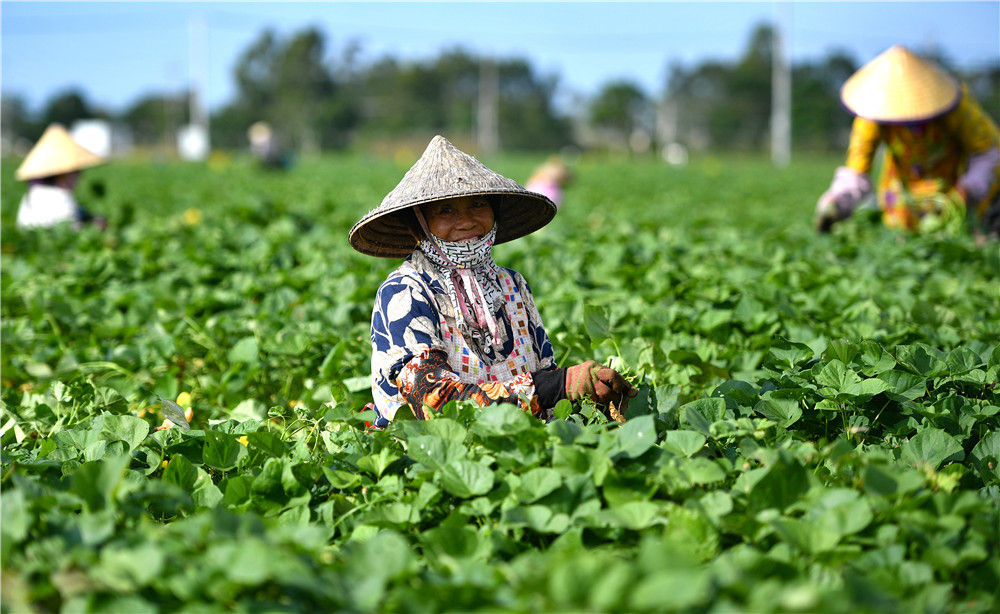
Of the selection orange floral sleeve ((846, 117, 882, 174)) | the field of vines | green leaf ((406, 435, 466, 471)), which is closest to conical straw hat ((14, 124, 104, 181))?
the field of vines

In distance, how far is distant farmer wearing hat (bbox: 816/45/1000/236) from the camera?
5.02 meters

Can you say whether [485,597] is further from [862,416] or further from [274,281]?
[274,281]

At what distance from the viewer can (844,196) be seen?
223 inches

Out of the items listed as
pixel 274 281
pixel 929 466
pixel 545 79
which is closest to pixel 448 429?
pixel 929 466

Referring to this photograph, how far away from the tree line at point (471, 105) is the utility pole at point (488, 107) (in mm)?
281

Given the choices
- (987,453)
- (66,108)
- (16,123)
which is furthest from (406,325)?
(66,108)

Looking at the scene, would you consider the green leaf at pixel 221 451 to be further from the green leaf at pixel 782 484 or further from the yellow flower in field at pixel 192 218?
the yellow flower in field at pixel 192 218

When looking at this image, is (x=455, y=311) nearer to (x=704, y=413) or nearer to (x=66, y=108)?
(x=704, y=413)

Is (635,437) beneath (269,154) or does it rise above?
beneath

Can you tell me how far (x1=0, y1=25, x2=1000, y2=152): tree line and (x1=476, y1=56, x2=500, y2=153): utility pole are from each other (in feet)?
0.92

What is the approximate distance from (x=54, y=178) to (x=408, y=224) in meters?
5.16

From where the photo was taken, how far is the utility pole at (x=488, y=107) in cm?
5450

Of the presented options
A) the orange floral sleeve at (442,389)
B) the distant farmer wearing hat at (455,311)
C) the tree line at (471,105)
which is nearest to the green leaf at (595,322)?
the distant farmer wearing hat at (455,311)

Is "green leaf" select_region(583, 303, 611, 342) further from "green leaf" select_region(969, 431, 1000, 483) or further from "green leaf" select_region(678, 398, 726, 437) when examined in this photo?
"green leaf" select_region(969, 431, 1000, 483)
